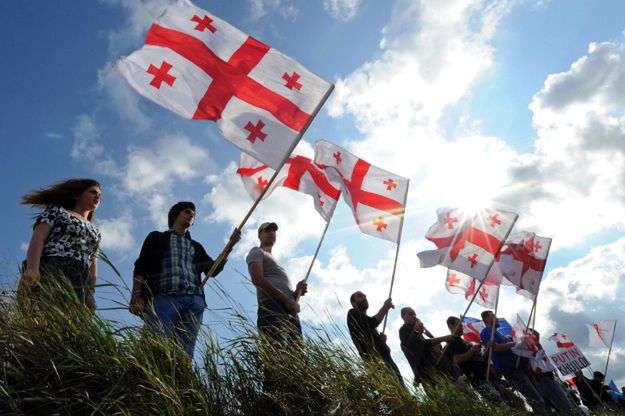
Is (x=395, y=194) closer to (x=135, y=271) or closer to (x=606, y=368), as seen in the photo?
(x=135, y=271)

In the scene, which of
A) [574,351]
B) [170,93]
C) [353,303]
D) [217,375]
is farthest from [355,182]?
[574,351]

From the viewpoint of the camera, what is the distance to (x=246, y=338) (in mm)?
3092

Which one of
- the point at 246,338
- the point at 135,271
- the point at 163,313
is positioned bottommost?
the point at 246,338

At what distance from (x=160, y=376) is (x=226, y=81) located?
129 inches

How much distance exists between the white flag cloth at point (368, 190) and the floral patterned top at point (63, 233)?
403cm

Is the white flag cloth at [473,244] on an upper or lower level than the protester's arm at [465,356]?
upper

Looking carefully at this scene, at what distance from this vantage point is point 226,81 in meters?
4.91

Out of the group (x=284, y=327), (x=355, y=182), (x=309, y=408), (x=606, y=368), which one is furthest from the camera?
(x=606, y=368)

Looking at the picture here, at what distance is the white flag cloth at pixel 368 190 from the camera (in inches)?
279

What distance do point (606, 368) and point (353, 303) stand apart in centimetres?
1052

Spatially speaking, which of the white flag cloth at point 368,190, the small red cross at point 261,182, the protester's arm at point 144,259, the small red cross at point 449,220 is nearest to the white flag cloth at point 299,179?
the small red cross at point 261,182

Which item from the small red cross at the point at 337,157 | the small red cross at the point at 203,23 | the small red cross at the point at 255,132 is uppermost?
the small red cross at the point at 203,23

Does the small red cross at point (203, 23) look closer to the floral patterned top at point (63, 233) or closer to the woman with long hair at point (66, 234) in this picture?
the woman with long hair at point (66, 234)

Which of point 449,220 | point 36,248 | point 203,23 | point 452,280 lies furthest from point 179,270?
point 452,280
